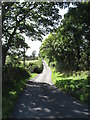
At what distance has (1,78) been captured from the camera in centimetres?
1722

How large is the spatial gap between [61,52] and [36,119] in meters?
38.8

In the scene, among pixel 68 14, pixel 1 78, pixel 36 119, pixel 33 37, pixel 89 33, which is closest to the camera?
pixel 36 119

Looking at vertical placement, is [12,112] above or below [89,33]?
below

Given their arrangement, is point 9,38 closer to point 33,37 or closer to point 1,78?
point 33,37

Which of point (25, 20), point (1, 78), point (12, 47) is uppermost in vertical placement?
point (25, 20)

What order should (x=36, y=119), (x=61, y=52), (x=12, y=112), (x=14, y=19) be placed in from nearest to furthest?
1. (x=36, y=119)
2. (x=12, y=112)
3. (x=14, y=19)
4. (x=61, y=52)

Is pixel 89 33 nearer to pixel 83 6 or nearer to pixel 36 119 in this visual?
pixel 83 6

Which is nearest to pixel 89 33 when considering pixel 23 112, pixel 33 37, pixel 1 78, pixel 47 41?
pixel 33 37

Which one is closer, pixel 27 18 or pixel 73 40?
pixel 27 18

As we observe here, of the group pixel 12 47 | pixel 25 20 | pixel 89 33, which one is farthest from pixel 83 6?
pixel 12 47

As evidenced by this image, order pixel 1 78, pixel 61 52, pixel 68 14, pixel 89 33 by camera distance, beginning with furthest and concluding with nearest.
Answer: pixel 61 52 → pixel 89 33 → pixel 68 14 → pixel 1 78

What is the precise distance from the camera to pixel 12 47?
→ 28.6m

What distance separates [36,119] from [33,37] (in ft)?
69.8

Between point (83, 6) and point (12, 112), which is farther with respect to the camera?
point (83, 6)
